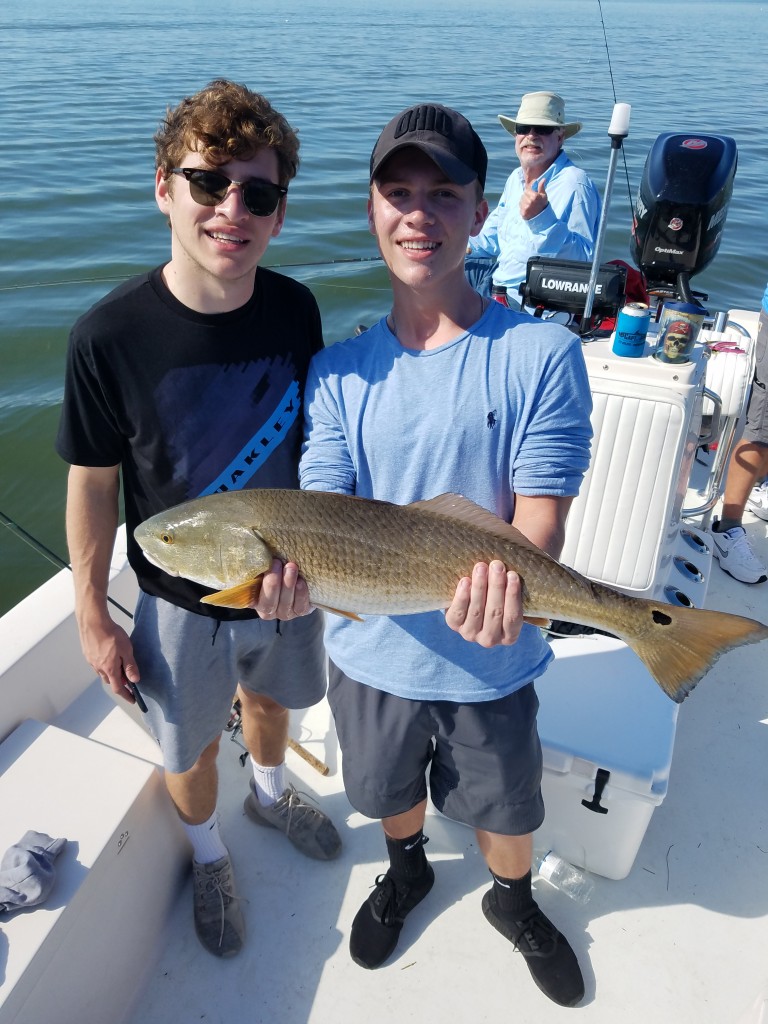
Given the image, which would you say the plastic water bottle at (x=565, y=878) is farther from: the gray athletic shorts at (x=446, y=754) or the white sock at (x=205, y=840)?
the white sock at (x=205, y=840)

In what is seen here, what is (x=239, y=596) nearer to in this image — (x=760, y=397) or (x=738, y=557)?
(x=738, y=557)

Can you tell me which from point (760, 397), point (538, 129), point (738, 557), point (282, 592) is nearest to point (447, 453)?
point (282, 592)

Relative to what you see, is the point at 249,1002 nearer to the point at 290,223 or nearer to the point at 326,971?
the point at 326,971

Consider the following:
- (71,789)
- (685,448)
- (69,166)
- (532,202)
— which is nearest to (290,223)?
(69,166)

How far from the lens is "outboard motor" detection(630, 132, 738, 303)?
18.6 ft

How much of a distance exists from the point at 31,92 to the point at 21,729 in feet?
76.2

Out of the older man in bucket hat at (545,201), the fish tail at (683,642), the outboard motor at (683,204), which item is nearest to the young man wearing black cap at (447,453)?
the fish tail at (683,642)

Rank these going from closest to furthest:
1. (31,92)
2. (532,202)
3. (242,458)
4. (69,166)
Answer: (242,458) → (532,202) → (69,166) → (31,92)

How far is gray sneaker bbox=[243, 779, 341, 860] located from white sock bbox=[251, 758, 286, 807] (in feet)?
0.09

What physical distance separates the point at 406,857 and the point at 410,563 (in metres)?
1.51

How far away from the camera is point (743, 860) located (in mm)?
3285

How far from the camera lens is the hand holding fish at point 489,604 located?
6.81 feet

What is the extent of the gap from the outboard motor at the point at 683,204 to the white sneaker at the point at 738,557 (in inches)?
77.5

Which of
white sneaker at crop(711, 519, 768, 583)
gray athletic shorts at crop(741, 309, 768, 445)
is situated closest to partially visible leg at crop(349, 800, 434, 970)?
white sneaker at crop(711, 519, 768, 583)
